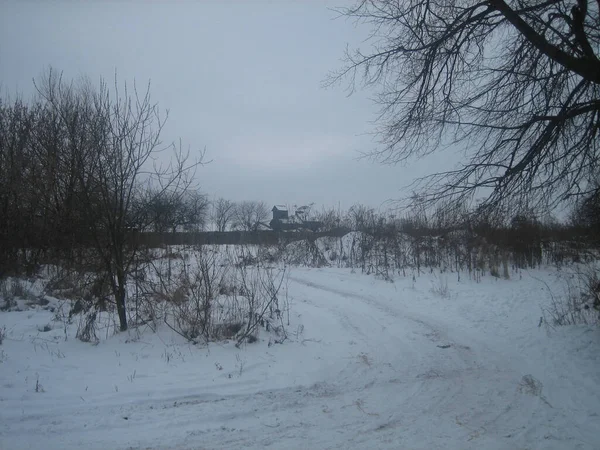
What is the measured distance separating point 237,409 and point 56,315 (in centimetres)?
487

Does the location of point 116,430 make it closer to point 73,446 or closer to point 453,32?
point 73,446

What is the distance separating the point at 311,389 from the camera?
4.57m

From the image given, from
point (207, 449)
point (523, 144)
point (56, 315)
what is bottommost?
point (207, 449)

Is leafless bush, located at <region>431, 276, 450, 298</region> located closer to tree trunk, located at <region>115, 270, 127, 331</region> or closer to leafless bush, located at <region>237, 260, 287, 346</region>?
leafless bush, located at <region>237, 260, 287, 346</region>

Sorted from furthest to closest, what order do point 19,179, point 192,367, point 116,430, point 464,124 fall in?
point 19,179 < point 464,124 < point 192,367 < point 116,430

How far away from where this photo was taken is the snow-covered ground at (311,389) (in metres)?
3.49

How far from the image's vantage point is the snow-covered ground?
11.4 ft

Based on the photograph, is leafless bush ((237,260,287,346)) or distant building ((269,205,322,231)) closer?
leafless bush ((237,260,287,346))

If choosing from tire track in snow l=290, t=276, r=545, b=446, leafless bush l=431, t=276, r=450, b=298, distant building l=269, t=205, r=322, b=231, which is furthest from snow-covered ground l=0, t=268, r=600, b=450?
distant building l=269, t=205, r=322, b=231

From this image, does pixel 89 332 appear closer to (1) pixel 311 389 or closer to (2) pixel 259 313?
(2) pixel 259 313

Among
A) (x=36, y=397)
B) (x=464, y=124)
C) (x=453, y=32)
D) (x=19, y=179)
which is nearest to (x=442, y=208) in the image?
(x=464, y=124)

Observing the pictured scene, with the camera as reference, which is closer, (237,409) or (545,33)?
(237,409)

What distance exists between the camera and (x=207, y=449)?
3.29 meters

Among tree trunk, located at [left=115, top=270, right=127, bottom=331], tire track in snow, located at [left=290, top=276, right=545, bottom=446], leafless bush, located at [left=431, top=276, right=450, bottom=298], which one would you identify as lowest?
tire track in snow, located at [left=290, top=276, right=545, bottom=446]
